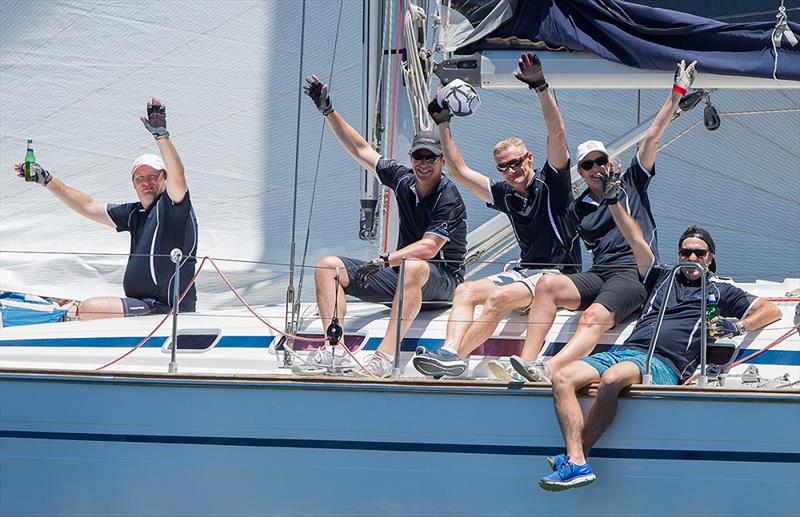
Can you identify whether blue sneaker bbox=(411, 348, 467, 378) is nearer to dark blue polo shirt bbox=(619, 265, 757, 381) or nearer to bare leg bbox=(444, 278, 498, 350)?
bare leg bbox=(444, 278, 498, 350)

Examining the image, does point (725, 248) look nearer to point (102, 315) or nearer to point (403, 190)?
point (403, 190)

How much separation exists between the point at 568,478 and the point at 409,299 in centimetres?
93

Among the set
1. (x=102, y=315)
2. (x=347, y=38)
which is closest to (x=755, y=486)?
(x=102, y=315)

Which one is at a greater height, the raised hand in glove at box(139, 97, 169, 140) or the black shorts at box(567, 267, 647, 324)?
the raised hand in glove at box(139, 97, 169, 140)

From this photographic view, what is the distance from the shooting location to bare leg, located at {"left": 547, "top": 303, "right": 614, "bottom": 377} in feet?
A: 15.2

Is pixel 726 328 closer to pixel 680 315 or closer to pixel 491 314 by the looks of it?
pixel 680 315

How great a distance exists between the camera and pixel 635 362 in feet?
14.7

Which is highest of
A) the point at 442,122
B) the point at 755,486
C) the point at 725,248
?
the point at 442,122

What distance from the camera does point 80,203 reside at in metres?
5.68

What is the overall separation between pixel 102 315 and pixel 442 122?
1.63 metres

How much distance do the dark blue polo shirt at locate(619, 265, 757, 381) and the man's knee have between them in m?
0.09

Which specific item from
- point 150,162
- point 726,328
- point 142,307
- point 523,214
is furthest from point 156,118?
point 726,328

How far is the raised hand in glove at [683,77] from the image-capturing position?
488cm

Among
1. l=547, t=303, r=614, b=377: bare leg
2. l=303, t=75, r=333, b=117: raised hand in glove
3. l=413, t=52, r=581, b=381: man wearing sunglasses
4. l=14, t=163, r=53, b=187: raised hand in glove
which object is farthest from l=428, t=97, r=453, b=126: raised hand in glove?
l=14, t=163, r=53, b=187: raised hand in glove
